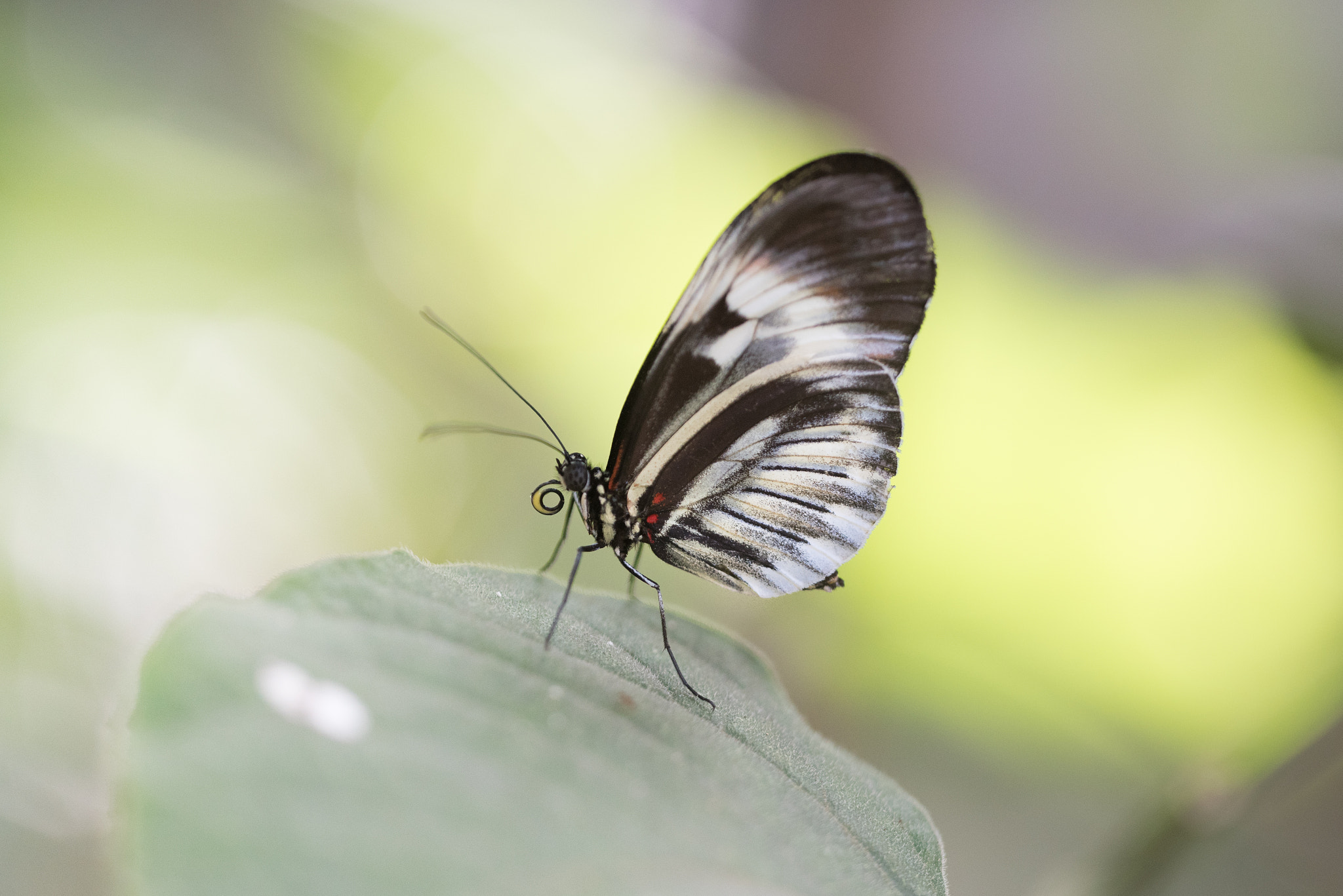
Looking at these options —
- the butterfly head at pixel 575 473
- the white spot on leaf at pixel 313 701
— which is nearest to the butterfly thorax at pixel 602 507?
the butterfly head at pixel 575 473

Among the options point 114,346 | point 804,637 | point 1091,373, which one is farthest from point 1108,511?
point 114,346

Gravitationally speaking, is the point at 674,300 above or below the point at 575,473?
above

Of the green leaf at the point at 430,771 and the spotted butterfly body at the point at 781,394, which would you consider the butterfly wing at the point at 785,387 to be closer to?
the spotted butterfly body at the point at 781,394

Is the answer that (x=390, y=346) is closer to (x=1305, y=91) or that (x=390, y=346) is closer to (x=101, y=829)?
(x=101, y=829)

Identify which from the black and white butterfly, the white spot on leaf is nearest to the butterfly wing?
the black and white butterfly

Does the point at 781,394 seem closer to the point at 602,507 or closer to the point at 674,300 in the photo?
the point at 602,507

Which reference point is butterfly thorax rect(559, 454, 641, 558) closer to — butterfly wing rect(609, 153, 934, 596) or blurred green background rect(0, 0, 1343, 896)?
butterfly wing rect(609, 153, 934, 596)

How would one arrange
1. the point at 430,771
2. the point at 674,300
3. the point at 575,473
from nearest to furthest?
the point at 430,771
the point at 575,473
the point at 674,300

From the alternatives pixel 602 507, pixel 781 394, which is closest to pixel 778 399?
pixel 781 394
